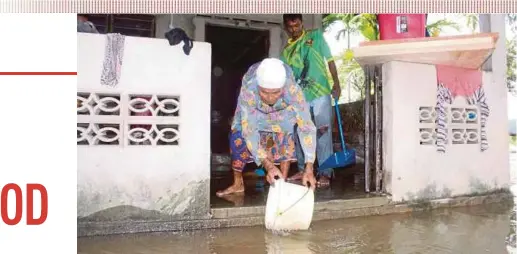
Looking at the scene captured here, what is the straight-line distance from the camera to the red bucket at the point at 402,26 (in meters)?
3.98

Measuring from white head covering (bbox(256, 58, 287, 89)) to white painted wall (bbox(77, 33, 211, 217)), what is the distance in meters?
0.39

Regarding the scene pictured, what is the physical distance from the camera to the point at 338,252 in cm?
270

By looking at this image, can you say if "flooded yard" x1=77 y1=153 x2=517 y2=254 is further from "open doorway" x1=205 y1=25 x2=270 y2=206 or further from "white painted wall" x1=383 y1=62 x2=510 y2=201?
"open doorway" x1=205 y1=25 x2=270 y2=206

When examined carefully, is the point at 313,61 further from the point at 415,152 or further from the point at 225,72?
the point at 225,72

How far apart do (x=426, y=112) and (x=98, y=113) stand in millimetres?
2791

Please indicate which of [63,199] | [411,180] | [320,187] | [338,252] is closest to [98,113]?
[63,199]

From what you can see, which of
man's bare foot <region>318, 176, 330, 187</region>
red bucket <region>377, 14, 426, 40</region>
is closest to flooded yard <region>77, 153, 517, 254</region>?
man's bare foot <region>318, 176, 330, 187</region>

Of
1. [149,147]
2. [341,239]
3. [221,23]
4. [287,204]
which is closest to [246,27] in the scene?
[221,23]

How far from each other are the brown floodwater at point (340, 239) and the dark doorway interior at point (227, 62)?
3.51m

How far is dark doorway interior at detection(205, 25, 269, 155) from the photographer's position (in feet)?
22.8

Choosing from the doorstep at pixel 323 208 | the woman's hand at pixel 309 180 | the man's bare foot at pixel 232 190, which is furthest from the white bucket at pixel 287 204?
the man's bare foot at pixel 232 190

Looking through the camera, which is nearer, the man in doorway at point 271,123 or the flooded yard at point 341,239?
the flooded yard at point 341,239

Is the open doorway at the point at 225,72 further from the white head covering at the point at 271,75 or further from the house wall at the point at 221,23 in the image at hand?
the white head covering at the point at 271,75

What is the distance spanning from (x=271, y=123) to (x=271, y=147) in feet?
0.76
